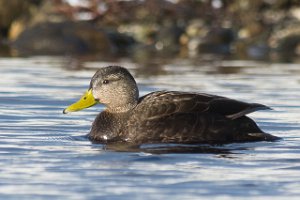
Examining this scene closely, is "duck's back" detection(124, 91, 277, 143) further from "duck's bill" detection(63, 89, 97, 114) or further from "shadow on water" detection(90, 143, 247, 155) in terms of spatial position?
"duck's bill" detection(63, 89, 97, 114)

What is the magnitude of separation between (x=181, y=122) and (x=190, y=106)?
0.67 ft

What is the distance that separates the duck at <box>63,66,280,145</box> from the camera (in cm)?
1034

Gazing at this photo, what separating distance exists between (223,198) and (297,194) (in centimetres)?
59

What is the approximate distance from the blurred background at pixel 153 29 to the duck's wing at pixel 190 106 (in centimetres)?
1282

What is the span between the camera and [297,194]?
25.1ft

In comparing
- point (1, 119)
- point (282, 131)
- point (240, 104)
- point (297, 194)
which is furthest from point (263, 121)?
point (297, 194)

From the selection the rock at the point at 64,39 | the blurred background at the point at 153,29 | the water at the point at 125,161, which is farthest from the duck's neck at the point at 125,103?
the rock at the point at 64,39

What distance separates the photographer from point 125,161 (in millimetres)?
9203

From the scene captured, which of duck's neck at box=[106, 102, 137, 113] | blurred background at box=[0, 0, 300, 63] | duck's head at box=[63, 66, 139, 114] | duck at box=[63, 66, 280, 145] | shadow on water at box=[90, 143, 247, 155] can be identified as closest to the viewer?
shadow on water at box=[90, 143, 247, 155]

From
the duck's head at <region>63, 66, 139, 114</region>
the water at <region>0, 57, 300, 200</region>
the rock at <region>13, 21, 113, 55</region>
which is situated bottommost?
the water at <region>0, 57, 300, 200</region>

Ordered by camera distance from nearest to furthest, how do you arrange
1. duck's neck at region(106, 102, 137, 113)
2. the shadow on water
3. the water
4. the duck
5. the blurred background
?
the water, the shadow on water, the duck, duck's neck at region(106, 102, 137, 113), the blurred background

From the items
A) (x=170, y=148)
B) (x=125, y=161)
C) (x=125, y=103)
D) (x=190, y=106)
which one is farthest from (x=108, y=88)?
(x=125, y=161)

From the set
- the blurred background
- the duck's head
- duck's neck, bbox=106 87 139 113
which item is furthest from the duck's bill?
the blurred background

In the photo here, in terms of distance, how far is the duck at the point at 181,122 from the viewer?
10.3m
